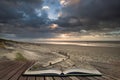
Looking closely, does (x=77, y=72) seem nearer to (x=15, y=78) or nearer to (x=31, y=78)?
(x=31, y=78)

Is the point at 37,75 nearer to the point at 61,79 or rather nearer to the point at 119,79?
the point at 61,79

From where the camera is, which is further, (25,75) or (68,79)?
(25,75)

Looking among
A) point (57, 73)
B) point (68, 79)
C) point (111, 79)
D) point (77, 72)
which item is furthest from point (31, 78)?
point (111, 79)

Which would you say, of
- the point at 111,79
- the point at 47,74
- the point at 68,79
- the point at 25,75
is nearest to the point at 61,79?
the point at 68,79

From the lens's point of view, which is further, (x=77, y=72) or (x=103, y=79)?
(x=77, y=72)

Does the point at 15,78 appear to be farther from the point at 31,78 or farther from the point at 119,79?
the point at 119,79

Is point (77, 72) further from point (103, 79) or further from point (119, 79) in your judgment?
point (119, 79)

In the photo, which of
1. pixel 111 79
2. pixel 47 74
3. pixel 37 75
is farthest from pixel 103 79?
pixel 37 75
